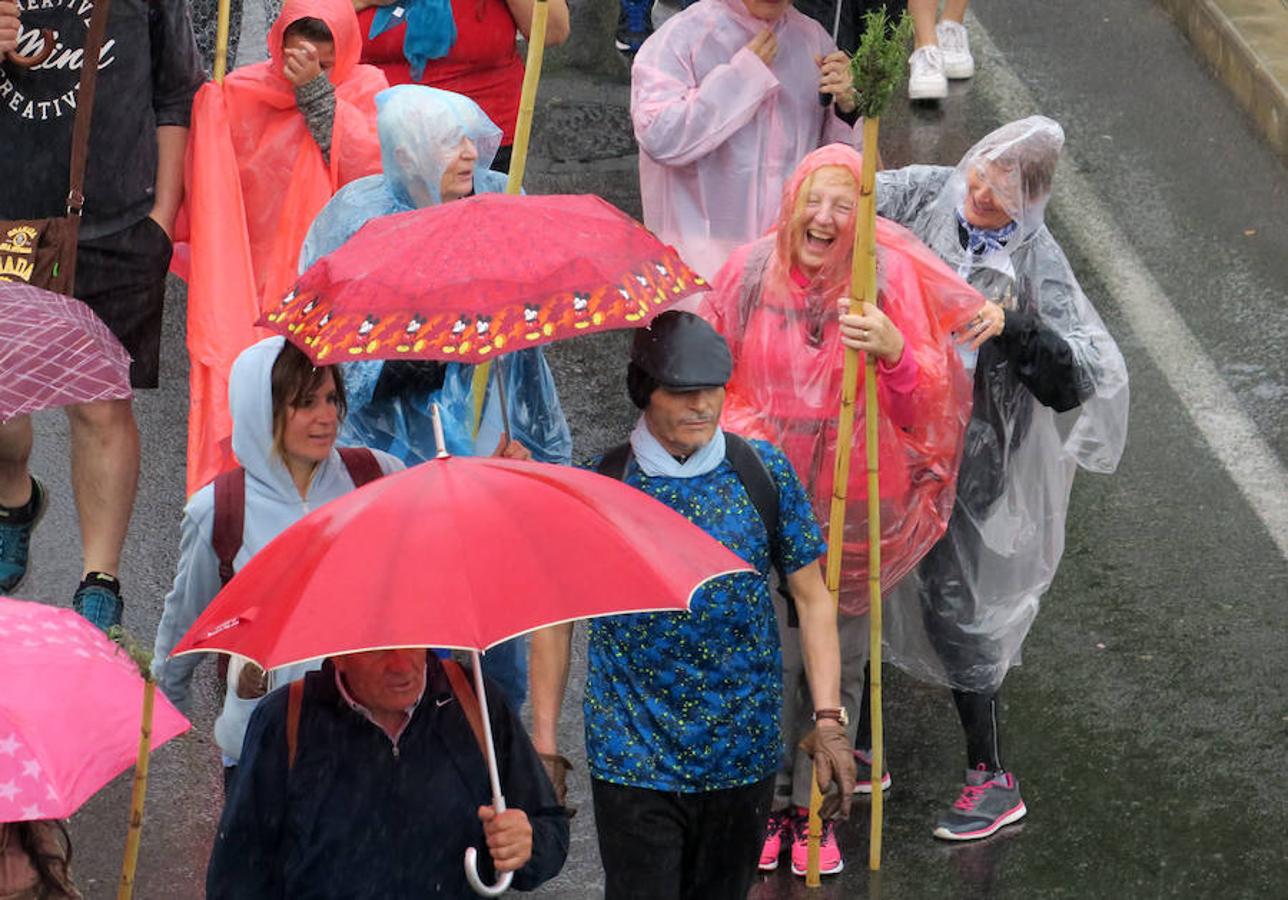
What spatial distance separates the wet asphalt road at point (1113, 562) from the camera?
6.17 m

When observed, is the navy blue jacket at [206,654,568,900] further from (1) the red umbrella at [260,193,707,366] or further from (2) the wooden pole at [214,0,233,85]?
(2) the wooden pole at [214,0,233,85]

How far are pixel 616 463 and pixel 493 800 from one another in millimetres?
1061

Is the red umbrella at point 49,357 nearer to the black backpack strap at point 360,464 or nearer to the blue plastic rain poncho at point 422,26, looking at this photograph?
the black backpack strap at point 360,464

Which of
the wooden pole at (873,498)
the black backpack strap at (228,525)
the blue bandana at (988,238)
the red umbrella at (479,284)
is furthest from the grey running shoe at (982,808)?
the black backpack strap at (228,525)

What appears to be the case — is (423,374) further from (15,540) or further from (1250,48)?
(1250,48)

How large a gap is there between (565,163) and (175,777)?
157 inches

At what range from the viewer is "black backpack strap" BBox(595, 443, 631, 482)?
5.07 m

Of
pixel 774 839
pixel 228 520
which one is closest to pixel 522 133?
pixel 228 520

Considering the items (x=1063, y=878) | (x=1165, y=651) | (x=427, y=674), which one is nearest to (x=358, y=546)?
(x=427, y=674)

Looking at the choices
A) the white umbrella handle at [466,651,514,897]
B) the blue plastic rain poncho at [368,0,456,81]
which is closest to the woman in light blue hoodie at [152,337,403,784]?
the white umbrella handle at [466,651,514,897]

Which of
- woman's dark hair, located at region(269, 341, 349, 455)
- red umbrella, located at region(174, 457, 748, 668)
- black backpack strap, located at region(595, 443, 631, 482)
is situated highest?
red umbrella, located at region(174, 457, 748, 668)

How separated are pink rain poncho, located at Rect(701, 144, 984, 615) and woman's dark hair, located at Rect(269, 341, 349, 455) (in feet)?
3.85

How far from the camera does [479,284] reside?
4.91m

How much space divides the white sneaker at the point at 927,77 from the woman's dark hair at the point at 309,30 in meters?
3.89
